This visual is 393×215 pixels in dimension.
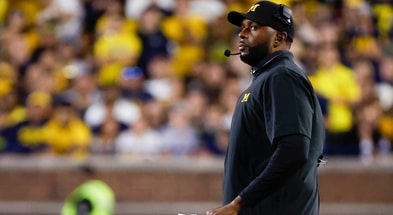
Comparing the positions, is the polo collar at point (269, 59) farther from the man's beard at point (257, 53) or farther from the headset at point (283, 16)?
the headset at point (283, 16)

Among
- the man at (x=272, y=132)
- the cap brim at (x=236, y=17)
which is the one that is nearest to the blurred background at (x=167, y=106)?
the cap brim at (x=236, y=17)

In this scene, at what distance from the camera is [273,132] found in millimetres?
4328

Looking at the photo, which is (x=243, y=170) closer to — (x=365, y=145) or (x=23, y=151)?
(x=365, y=145)

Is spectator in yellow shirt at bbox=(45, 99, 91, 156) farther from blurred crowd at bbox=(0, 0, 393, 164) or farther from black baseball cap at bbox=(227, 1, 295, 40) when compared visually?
black baseball cap at bbox=(227, 1, 295, 40)

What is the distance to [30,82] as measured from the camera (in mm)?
12406

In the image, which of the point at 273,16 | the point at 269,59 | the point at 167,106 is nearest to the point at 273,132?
the point at 269,59

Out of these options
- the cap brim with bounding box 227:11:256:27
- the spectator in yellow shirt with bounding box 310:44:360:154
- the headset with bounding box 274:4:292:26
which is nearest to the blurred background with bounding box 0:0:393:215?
the spectator in yellow shirt with bounding box 310:44:360:154

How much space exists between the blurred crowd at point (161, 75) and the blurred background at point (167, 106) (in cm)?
2

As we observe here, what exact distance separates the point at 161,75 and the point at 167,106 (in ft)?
2.18

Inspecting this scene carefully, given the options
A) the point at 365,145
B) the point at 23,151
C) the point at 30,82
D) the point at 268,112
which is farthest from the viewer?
the point at 30,82

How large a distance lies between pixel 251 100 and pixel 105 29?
8.51 m

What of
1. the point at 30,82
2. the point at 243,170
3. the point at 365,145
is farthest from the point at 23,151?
the point at 243,170

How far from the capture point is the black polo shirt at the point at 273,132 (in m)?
4.34

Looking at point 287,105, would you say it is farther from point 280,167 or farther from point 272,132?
point 280,167
